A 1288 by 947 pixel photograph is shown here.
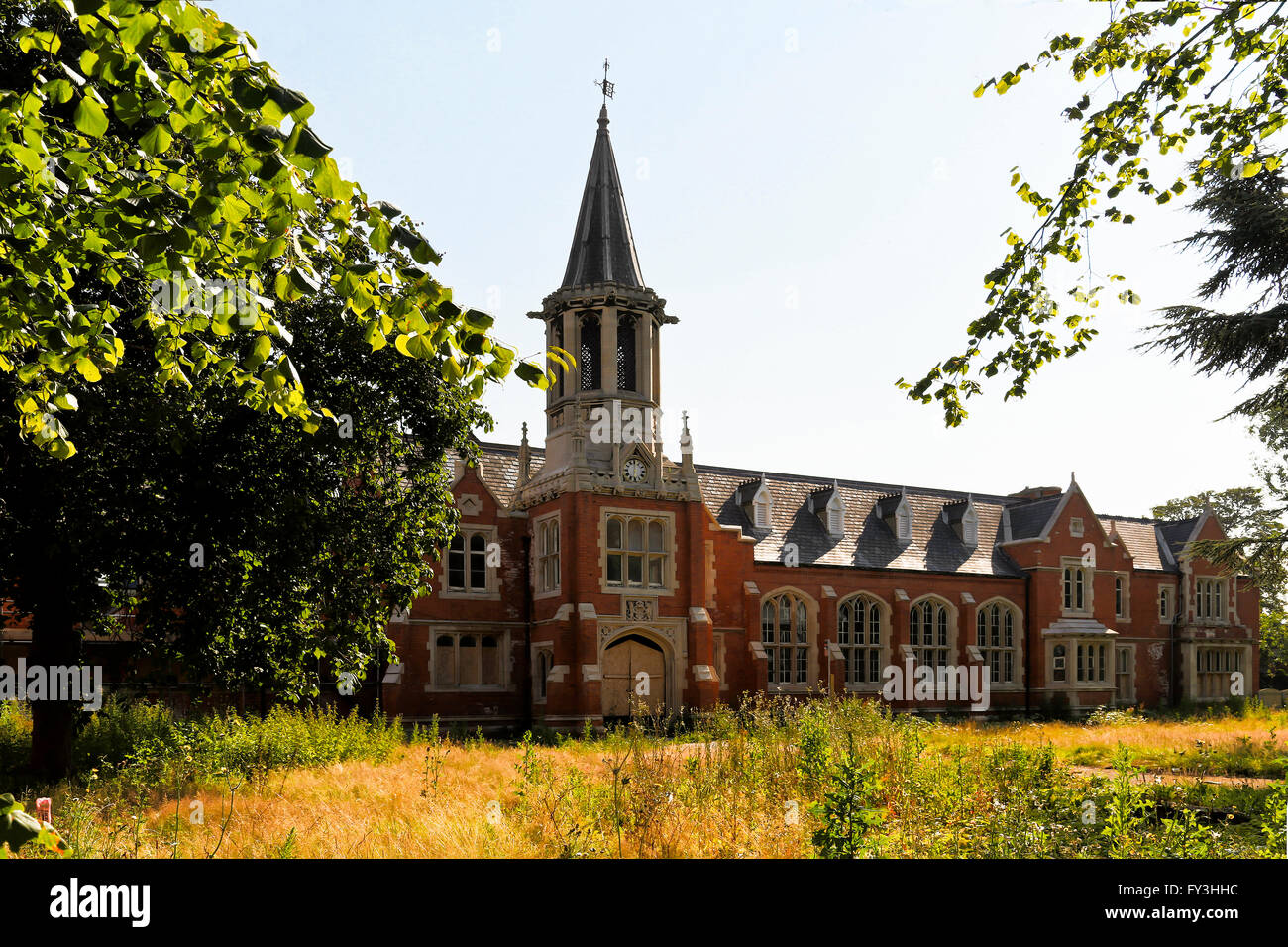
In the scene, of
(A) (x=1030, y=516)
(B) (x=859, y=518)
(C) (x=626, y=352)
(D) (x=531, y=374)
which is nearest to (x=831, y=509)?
(B) (x=859, y=518)

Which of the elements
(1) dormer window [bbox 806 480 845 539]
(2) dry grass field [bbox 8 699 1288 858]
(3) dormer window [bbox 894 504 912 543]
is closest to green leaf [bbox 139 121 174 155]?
(2) dry grass field [bbox 8 699 1288 858]

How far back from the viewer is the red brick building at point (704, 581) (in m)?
27.4

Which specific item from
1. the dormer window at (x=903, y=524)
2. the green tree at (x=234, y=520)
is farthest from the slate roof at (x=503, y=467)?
the green tree at (x=234, y=520)

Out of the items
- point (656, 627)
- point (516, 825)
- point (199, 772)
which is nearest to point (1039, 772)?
point (516, 825)

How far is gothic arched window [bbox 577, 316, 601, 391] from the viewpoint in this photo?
29984 mm

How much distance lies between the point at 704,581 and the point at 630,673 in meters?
3.43

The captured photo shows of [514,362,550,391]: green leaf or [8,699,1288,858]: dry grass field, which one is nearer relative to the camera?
[514,362,550,391]: green leaf

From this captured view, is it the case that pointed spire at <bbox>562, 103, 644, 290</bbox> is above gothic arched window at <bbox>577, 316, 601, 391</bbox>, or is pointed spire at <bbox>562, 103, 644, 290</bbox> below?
above

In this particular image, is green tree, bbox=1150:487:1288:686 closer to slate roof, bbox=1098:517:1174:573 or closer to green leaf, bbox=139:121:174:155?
slate roof, bbox=1098:517:1174:573

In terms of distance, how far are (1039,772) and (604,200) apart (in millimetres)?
24070

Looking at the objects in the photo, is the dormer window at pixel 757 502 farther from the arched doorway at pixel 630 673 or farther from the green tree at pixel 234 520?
the green tree at pixel 234 520

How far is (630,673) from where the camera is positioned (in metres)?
27.8

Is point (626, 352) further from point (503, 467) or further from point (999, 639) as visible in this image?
point (999, 639)

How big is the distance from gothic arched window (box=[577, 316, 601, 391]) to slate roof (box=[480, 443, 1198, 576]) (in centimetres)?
335
